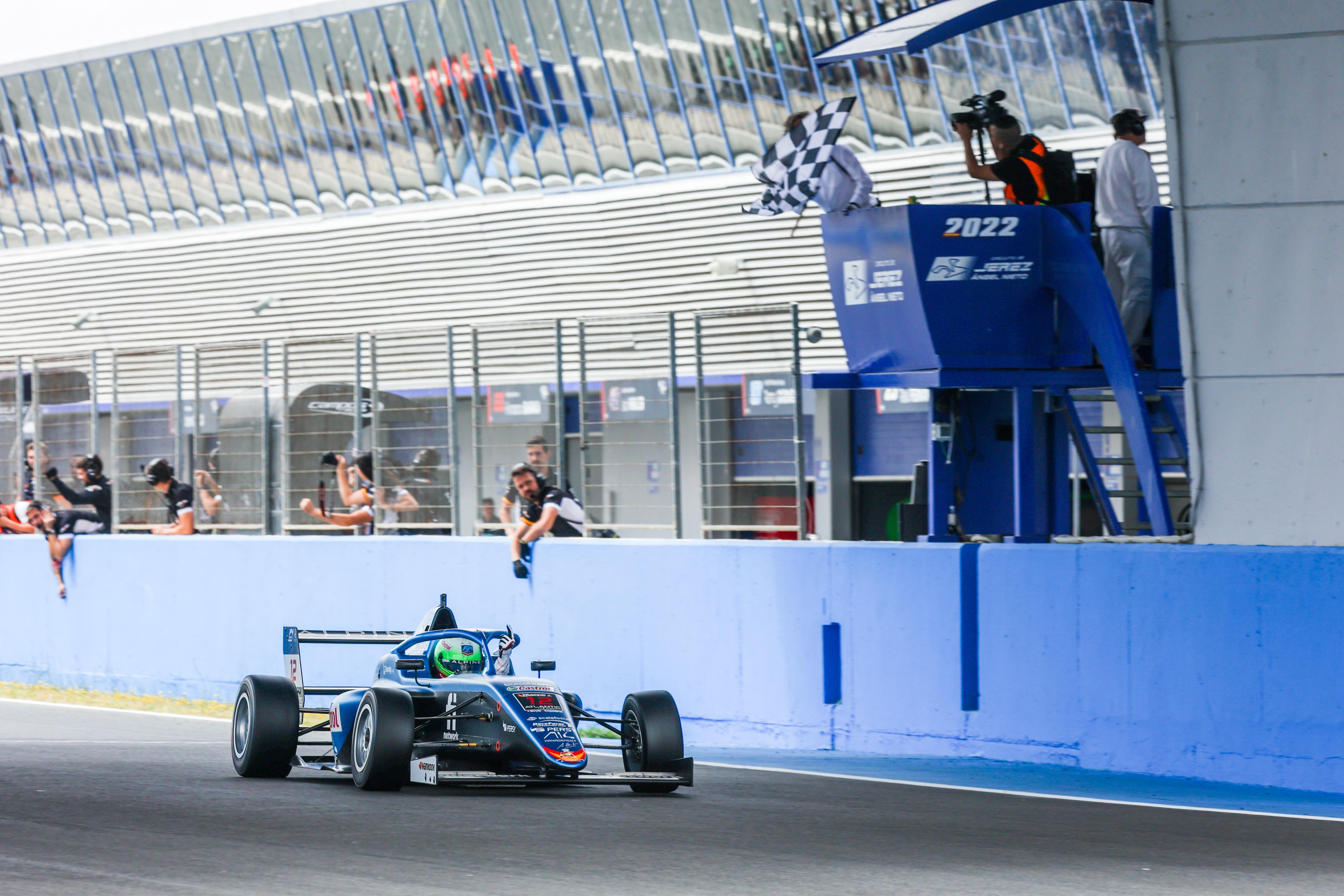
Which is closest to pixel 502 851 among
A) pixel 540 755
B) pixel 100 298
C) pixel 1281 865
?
pixel 540 755

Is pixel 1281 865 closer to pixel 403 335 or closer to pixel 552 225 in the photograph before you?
pixel 403 335

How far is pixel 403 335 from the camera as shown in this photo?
1694 centimetres

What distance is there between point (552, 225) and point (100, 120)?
11.6 metres

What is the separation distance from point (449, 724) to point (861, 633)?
10.5ft

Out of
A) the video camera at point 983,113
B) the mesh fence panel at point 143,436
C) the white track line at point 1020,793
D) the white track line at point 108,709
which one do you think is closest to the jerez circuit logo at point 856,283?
the video camera at point 983,113

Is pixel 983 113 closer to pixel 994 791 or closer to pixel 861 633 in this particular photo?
pixel 861 633

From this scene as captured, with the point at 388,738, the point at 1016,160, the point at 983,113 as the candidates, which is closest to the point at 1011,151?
the point at 1016,160

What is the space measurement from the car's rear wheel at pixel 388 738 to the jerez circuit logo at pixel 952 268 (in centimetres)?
461

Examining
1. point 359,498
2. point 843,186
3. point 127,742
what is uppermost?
point 843,186

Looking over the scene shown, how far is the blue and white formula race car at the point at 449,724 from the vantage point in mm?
10273

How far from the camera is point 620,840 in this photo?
858 cm

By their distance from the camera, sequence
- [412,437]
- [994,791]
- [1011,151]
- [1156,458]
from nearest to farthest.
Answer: [994,791] → [1156,458] → [1011,151] → [412,437]

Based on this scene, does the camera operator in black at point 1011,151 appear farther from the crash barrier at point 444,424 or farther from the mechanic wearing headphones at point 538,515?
the mechanic wearing headphones at point 538,515

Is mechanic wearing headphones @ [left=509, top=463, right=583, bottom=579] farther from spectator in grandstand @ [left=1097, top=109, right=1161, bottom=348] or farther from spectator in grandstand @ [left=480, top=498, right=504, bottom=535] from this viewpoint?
spectator in grandstand @ [left=1097, top=109, right=1161, bottom=348]
